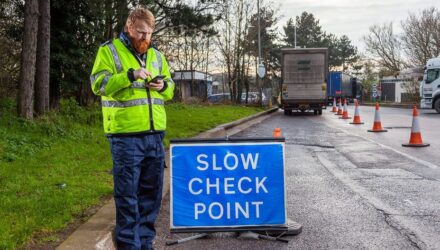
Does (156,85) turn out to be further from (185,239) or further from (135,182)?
(185,239)

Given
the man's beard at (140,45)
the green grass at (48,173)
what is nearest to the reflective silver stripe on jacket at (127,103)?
the man's beard at (140,45)

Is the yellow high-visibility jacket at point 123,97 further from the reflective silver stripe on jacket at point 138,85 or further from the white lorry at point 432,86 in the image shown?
the white lorry at point 432,86

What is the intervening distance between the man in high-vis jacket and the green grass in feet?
2.67

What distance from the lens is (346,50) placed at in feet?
331

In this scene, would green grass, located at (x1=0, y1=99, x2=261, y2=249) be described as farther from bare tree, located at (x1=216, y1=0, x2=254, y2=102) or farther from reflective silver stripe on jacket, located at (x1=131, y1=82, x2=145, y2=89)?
bare tree, located at (x1=216, y1=0, x2=254, y2=102)

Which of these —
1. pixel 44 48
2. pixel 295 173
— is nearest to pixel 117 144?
pixel 295 173

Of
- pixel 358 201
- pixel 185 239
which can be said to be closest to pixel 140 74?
pixel 185 239

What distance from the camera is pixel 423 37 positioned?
179 ft

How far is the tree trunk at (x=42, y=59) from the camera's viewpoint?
1231cm

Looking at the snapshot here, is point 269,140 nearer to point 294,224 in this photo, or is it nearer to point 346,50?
point 294,224

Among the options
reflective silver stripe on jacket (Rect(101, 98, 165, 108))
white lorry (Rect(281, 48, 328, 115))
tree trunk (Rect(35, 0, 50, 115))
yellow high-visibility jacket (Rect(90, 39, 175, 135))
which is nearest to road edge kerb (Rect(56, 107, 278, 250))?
yellow high-visibility jacket (Rect(90, 39, 175, 135))

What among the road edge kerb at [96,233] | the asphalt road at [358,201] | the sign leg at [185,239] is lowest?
the asphalt road at [358,201]

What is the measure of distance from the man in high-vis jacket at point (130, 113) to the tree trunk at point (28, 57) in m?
8.04

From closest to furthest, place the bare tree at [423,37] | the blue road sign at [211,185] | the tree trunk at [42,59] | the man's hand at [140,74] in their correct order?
the man's hand at [140,74]
the blue road sign at [211,185]
the tree trunk at [42,59]
the bare tree at [423,37]
